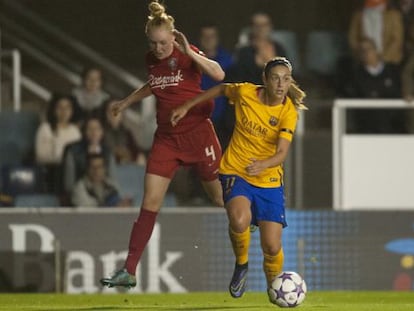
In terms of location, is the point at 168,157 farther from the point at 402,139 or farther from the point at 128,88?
the point at 128,88

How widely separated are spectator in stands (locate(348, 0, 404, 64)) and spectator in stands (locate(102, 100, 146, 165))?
9.08 feet

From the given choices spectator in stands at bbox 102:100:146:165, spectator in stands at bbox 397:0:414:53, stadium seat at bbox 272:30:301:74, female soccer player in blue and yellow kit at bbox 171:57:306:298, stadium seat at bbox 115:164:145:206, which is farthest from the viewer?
stadium seat at bbox 272:30:301:74

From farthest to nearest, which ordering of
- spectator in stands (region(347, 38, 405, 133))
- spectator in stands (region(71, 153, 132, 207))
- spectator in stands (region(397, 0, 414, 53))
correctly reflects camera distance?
spectator in stands (region(397, 0, 414, 53))
spectator in stands (region(347, 38, 405, 133))
spectator in stands (region(71, 153, 132, 207))

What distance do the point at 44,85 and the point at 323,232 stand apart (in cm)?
399

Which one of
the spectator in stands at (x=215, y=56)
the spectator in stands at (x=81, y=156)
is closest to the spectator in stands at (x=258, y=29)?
the spectator in stands at (x=215, y=56)

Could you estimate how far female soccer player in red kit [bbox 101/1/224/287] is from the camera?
1229 centimetres

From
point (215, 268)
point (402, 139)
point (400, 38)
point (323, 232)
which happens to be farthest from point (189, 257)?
point (400, 38)

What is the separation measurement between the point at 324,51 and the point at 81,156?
342cm

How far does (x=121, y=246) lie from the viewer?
15914 mm

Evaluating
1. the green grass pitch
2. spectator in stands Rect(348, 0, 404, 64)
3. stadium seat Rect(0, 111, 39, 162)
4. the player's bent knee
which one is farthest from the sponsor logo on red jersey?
spectator in stands Rect(348, 0, 404, 64)

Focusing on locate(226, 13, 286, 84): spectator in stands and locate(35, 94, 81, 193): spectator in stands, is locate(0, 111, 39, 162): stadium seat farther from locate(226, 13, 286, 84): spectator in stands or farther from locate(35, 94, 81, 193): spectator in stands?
locate(226, 13, 286, 84): spectator in stands

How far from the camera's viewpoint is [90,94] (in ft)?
55.8

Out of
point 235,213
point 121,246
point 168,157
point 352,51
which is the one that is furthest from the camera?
point 352,51

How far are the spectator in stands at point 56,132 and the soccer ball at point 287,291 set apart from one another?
Answer: 5.37 metres
